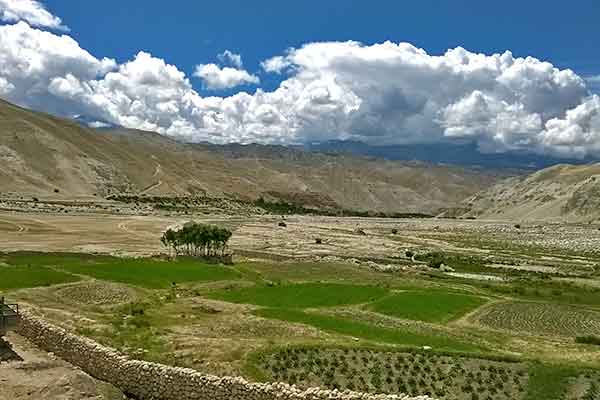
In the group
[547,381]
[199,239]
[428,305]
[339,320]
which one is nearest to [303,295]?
[428,305]

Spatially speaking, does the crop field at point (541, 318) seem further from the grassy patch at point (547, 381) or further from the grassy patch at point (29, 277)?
the grassy patch at point (29, 277)

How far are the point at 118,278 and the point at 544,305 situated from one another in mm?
40264

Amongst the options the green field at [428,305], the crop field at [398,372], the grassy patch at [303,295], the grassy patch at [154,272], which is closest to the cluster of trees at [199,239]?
the grassy patch at [154,272]

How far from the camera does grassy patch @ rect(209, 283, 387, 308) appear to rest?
5447 cm

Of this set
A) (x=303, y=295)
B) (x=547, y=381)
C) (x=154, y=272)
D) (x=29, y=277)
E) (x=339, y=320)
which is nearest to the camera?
(x=547, y=381)

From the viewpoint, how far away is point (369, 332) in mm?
41656

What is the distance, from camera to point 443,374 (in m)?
31.7

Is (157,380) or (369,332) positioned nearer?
(157,380)

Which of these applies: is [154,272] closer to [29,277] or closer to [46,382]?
[29,277]

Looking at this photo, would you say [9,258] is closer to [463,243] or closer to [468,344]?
[468,344]

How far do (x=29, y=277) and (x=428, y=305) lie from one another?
34.2 m

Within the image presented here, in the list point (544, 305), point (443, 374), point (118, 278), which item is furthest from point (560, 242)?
point (443, 374)

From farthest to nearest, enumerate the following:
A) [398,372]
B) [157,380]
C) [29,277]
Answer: [29,277]
[398,372]
[157,380]

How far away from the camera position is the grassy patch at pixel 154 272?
60.7m
